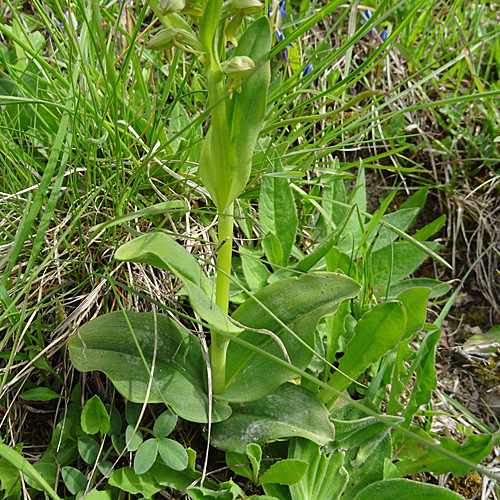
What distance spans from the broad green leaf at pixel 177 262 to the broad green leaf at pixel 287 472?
348mm

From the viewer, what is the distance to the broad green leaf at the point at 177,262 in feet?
3.10

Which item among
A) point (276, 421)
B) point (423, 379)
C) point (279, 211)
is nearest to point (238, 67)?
point (279, 211)

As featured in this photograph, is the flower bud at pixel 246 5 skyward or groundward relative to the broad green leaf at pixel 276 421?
skyward

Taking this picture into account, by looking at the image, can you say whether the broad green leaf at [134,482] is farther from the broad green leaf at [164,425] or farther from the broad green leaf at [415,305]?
the broad green leaf at [415,305]

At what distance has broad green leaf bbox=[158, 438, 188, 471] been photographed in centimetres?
117

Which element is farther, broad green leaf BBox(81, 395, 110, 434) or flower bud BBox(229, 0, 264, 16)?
broad green leaf BBox(81, 395, 110, 434)

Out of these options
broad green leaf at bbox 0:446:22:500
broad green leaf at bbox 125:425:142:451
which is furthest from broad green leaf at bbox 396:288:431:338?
broad green leaf at bbox 0:446:22:500

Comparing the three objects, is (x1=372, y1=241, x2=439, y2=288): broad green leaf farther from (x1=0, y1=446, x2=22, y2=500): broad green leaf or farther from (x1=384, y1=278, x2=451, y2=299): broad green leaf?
(x1=0, y1=446, x2=22, y2=500): broad green leaf

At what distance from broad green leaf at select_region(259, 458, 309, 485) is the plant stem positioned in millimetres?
246

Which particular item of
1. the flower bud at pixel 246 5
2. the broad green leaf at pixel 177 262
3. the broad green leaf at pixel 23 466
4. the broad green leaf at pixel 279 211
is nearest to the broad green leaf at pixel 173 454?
the broad green leaf at pixel 23 466

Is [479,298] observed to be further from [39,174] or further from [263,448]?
[39,174]

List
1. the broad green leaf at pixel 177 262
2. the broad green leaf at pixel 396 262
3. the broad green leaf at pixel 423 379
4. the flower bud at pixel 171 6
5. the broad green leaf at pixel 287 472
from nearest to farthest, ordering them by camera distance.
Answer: the flower bud at pixel 171 6 → the broad green leaf at pixel 177 262 → the broad green leaf at pixel 287 472 → the broad green leaf at pixel 423 379 → the broad green leaf at pixel 396 262

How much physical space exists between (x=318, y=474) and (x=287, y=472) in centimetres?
13

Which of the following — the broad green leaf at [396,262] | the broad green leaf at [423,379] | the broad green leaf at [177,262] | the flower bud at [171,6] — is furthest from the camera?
the broad green leaf at [396,262]
